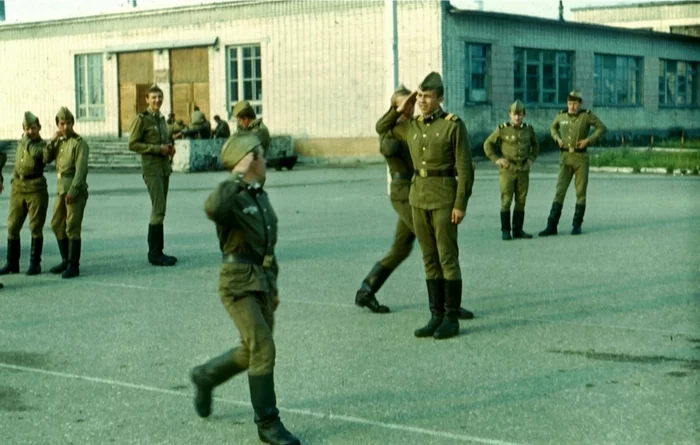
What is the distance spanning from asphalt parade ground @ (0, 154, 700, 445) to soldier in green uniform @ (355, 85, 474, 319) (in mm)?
Result: 198

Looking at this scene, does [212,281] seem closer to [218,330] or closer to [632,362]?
[218,330]

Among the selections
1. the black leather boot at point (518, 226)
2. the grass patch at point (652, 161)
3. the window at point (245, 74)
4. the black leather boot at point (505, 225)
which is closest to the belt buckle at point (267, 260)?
the black leather boot at point (505, 225)

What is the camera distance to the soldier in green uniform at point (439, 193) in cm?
942

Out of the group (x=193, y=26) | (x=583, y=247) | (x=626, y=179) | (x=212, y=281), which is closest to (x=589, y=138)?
(x=583, y=247)

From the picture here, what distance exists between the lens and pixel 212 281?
506 inches

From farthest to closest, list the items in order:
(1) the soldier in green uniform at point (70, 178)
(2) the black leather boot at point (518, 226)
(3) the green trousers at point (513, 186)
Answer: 1. (3) the green trousers at point (513, 186)
2. (2) the black leather boot at point (518, 226)
3. (1) the soldier in green uniform at point (70, 178)

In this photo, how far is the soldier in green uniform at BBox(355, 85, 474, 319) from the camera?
1023 cm

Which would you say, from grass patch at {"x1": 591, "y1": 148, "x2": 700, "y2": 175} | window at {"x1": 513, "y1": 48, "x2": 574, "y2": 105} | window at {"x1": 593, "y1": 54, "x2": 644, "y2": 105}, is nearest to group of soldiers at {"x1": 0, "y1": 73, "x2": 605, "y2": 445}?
grass patch at {"x1": 591, "y1": 148, "x2": 700, "y2": 175}

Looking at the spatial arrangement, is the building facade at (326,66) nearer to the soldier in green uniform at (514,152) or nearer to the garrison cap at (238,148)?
the soldier in green uniform at (514,152)

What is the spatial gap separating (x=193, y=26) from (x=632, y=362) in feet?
136

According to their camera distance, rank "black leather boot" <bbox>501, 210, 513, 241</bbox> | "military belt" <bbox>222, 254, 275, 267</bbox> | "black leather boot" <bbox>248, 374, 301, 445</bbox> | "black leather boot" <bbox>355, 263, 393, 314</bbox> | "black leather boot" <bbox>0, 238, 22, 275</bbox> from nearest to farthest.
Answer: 1. "black leather boot" <bbox>248, 374, 301, 445</bbox>
2. "military belt" <bbox>222, 254, 275, 267</bbox>
3. "black leather boot" <bbox>355, 263, 393, 314</bbox>
4. "black leather boot" <bbox>0, 238, 22, 275</bbox>
5. "black leather boot" <bbox>501, 210, 513, 241</bbox>

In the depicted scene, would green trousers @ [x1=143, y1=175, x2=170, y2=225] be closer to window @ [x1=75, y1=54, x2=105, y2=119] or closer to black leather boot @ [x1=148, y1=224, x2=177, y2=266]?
Answer: black leather boot @ [x1=148, y1=224, x2=177, y2=266]

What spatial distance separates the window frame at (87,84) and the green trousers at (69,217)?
125 feet

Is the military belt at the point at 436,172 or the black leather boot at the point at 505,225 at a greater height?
the military belt at the point at 436,172
